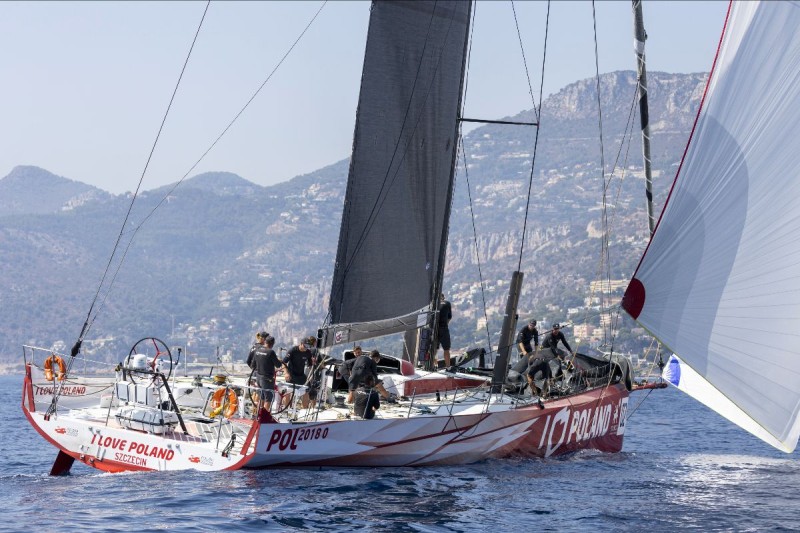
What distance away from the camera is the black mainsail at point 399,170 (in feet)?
61.3

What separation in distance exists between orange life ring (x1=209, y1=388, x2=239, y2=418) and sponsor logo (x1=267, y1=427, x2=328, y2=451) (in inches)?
31.4

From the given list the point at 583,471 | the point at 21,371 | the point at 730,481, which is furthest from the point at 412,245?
the point at 21,371

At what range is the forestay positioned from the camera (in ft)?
37.6

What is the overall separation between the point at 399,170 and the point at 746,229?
8.06m

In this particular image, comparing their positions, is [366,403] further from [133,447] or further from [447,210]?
[447,210]

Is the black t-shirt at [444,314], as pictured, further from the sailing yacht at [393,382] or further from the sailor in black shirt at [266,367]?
the sailor in black shirt at [266,367]

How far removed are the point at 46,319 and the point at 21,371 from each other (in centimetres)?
2936

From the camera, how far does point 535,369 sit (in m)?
19.1

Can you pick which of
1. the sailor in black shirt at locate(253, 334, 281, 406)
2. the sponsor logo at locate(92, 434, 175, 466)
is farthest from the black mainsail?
the sponsor logo at locate(92, 434, 175, 466)

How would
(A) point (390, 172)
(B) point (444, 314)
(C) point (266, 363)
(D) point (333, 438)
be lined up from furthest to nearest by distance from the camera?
(B) point (444, 314), (A) point (390, 172), (C) point (266, 363), (D) point (333, 438)

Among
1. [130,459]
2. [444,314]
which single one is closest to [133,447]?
[130,459]

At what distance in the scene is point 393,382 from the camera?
1877cm

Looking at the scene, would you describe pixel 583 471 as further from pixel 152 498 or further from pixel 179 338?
pixel 179 338

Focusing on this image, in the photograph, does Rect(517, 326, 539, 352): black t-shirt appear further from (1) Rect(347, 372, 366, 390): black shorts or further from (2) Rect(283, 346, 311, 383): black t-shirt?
(2) Rect(283, 346, 311, 383): black t-shirt
